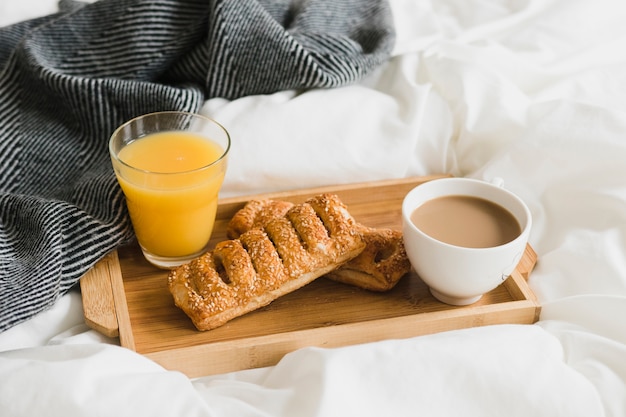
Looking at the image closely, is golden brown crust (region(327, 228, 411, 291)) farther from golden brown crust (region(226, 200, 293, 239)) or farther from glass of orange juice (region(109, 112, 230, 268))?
glass of orange juice (region(109, 112, 230, 268))

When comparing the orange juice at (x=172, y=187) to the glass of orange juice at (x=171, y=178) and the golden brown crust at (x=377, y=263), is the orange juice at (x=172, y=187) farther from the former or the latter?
the golden brown crust at (x=377, y=263)

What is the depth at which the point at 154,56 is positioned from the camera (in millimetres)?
1799

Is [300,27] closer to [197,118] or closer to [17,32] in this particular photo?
[197,118]

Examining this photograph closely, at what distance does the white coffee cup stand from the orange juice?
0.36 m

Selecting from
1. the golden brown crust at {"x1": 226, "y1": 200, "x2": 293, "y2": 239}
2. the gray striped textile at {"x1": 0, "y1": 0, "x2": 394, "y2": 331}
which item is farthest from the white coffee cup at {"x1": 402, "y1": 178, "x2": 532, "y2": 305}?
the gray striped textile at {"x1": 0, "y1": 0, "x2": 394, "y2": 331}

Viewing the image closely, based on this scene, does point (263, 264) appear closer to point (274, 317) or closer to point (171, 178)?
point (274, 317)

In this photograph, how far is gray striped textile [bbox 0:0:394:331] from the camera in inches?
66.1

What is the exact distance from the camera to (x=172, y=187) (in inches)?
53.8

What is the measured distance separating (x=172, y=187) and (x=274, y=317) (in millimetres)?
285

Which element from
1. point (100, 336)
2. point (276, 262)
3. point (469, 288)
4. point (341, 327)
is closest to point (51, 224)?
point (100, 336)

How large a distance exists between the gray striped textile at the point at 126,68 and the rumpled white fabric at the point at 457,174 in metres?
0.07

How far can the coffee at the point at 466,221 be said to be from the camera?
130 cm

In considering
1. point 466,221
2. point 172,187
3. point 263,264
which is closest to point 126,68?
point 172,187

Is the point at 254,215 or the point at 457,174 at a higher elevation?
the point at 254,215
